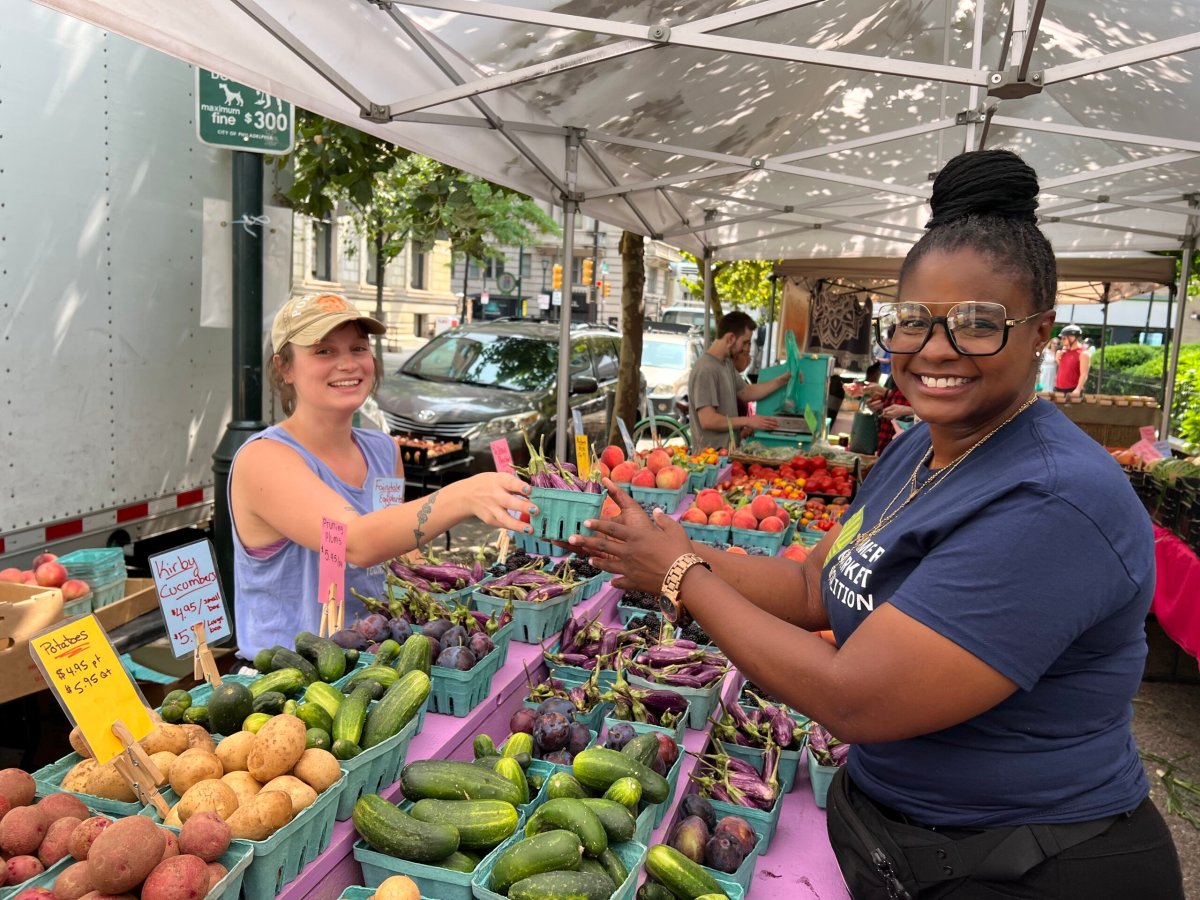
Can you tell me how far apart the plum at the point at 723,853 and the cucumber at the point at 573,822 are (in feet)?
1.24

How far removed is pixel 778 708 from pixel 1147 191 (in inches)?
252

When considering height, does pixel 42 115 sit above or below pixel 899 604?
above

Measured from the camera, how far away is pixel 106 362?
15.9 ft

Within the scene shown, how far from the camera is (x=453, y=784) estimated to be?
6.29ft

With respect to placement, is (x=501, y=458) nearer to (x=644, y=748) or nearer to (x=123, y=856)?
(x=644, y=748)

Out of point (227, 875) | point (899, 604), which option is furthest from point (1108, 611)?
point (227, 875)

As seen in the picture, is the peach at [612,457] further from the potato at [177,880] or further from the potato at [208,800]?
the potato at [177,880]

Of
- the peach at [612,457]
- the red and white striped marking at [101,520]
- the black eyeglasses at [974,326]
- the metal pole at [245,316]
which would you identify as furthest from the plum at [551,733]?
the metal pole at [245,316]

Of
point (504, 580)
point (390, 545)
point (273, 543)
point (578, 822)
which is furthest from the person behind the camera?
point (504, 580)

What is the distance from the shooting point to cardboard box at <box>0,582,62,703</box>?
370cm

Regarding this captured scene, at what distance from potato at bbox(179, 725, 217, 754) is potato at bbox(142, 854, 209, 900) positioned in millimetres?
412

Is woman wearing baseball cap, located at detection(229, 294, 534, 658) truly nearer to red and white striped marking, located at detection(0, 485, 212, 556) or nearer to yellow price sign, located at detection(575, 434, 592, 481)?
yellow price sign, located at detection(575, 434, 592, 481)

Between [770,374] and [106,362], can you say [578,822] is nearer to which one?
[106,362]

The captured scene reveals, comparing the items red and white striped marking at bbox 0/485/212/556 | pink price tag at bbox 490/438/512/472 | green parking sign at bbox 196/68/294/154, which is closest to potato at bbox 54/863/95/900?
pink price tag at bbox 490/438/512/472
